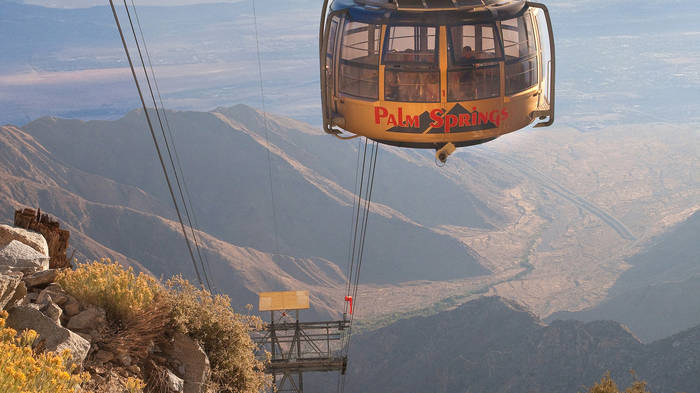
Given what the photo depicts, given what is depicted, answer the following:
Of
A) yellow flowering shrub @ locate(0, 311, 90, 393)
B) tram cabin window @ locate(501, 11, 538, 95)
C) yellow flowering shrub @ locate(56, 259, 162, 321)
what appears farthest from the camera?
tram cabin window @ locate(501, 11, 538, 95)

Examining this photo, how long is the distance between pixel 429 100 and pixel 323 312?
389 ft

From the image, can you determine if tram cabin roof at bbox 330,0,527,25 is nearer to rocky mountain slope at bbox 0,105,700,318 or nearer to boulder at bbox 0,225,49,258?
boulder at bbox 0,225,49,258

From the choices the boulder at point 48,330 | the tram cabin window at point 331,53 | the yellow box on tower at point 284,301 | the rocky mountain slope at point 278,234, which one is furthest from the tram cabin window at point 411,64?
the rocky mountain slope at point 278,234

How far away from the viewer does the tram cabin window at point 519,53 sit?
9562 mm

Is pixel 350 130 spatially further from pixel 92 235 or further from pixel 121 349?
pixel 92 235

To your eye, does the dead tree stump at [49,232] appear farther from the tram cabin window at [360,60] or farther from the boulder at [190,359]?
the tram cabin window at [360,60]

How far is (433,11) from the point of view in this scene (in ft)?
29.9

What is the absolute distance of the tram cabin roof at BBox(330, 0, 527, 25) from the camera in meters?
9.09

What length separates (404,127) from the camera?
30.5 feet

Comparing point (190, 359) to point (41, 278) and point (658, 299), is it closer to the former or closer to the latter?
point (41, 278)

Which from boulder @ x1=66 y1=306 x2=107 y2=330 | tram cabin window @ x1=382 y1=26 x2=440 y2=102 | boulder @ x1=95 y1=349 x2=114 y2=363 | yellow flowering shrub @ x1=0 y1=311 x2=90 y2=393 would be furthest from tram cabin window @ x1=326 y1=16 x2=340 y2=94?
yellow flowering shrub @ x1=0 y1=311 x2=90 y2=393

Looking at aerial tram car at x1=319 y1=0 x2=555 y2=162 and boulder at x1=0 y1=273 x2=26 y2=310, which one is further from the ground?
aerial tram car at x1=319 y1=0 x2=555 y2=162

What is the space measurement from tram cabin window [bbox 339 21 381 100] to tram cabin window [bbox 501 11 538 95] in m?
1.74

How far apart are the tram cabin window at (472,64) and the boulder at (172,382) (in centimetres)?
483
